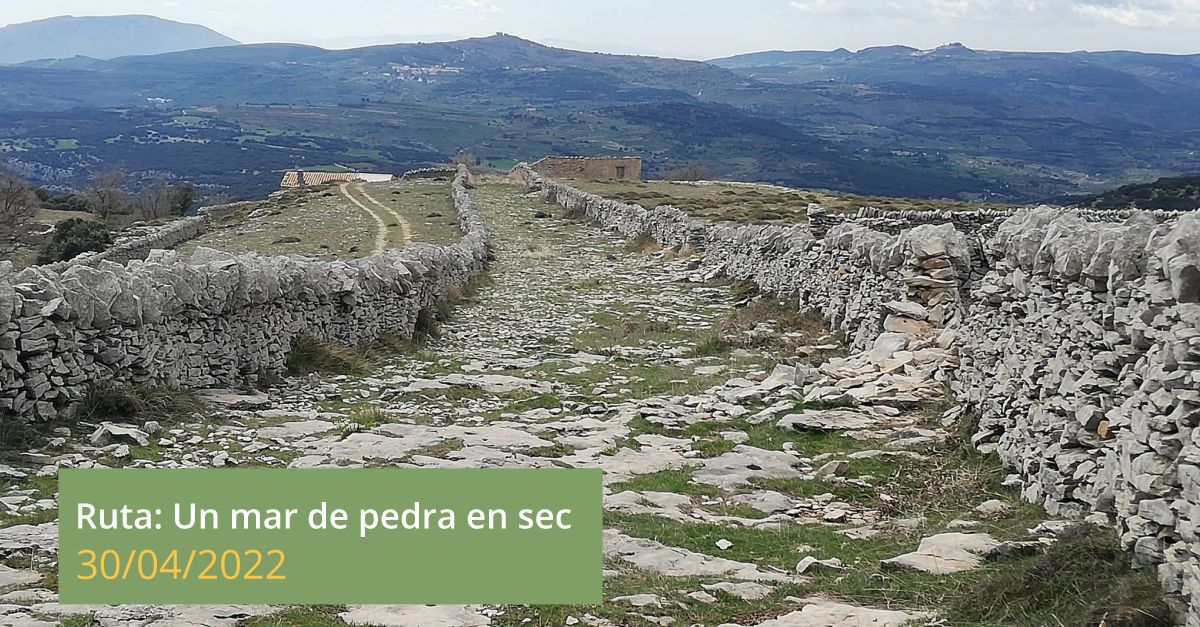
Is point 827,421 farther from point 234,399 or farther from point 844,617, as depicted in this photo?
point 234,399

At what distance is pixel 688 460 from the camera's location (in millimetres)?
9992

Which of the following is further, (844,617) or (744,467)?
(744,467)

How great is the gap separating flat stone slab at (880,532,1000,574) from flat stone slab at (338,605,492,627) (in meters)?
2.67

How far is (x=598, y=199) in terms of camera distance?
43.9 meters

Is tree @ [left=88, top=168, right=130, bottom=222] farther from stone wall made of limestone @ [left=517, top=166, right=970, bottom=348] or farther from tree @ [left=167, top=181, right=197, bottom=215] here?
stone wall made of limestone @ [left=517, top=166, right=970, bottom=348]

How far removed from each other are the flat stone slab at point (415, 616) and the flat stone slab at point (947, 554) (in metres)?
2.67

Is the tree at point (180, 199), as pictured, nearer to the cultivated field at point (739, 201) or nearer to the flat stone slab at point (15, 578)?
the cultivated field at point (739, 201)

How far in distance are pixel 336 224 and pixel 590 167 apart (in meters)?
36.2

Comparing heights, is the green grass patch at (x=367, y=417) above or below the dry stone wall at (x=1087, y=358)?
below

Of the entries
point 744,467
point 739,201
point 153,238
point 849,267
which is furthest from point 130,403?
point 739,201

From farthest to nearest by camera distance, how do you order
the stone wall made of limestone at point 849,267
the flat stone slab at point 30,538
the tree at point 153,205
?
the tree at point 153,205, the stone wall made of limestone at point 849,267, the flat stone slab at point 30,538

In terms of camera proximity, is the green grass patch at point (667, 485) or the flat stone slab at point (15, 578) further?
the green grass patch at point (667, 485)

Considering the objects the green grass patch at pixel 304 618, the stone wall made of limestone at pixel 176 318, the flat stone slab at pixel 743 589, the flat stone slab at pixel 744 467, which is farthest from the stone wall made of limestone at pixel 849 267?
the green grass patch at pixel 304 618

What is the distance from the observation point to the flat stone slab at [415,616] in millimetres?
5793
